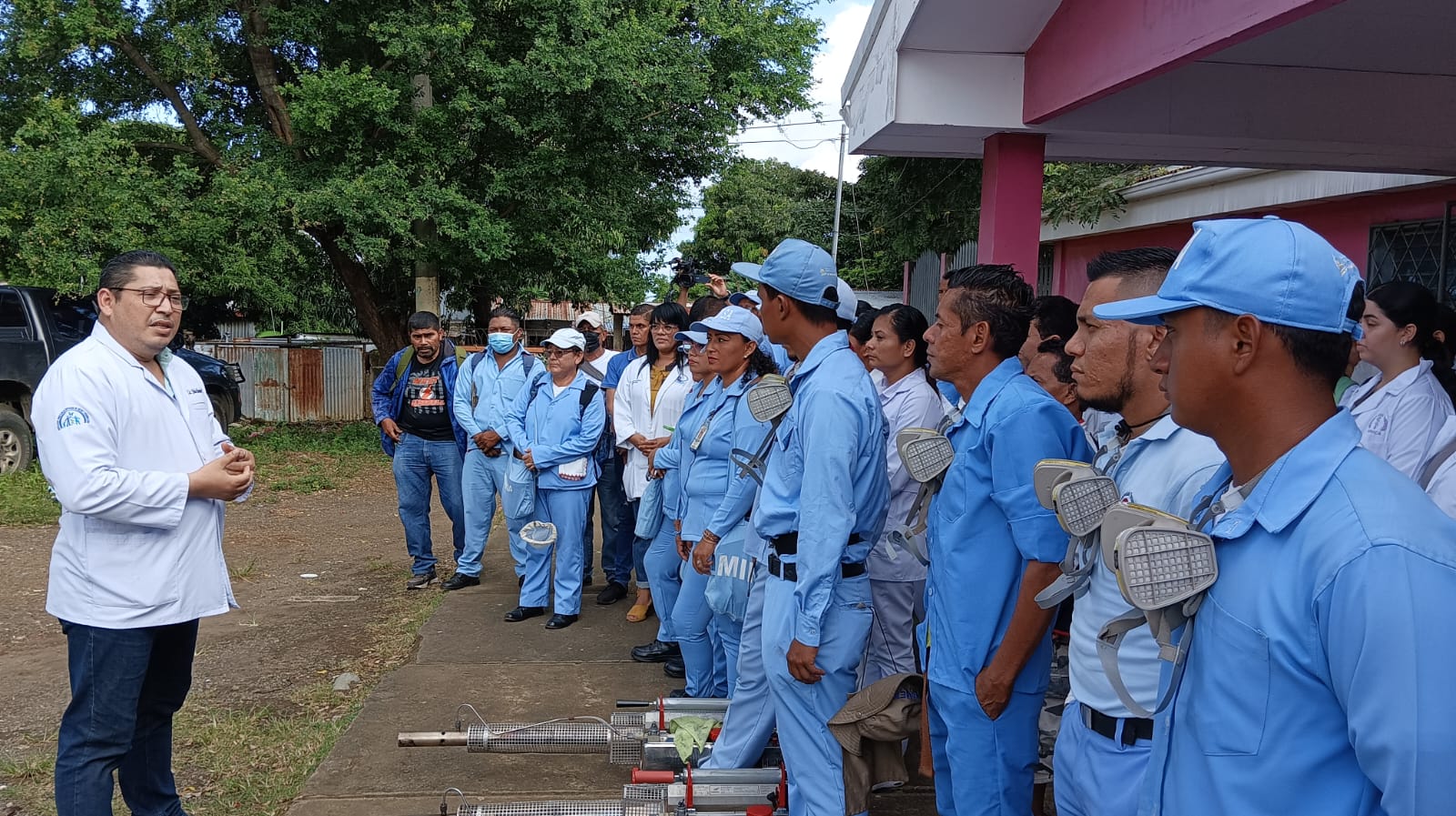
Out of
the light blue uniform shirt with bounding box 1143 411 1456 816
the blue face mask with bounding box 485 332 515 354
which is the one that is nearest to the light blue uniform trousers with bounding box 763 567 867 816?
the light blue uniform shirt with bounding box 1143 411 1456 816

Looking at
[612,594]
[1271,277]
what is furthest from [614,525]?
[1271,277]

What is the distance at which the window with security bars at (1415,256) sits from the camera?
746 cm

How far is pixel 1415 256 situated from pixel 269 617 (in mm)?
8919

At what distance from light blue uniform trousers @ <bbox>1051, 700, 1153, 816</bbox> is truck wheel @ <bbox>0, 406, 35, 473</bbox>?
11569 mm

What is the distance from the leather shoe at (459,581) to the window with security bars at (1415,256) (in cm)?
688

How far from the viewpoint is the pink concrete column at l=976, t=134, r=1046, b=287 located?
5.80 metres

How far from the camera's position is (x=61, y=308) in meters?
11.3

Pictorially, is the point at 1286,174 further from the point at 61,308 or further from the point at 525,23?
the point at 61,308

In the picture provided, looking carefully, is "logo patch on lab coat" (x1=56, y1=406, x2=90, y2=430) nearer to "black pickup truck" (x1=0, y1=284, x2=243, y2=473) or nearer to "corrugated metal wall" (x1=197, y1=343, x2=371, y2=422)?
"black pickup truck" (x1=0, y1=284, x2=243, y2=473)

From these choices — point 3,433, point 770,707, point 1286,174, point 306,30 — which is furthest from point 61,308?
point 1286,174

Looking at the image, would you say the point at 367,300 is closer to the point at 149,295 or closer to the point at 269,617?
the point at 269,617

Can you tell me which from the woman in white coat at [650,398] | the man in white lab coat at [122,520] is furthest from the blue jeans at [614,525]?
the man in white lab coat at [122,520]

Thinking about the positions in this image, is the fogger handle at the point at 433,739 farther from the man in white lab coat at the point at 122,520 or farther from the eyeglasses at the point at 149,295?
the eyeglasses at the point at 149,295

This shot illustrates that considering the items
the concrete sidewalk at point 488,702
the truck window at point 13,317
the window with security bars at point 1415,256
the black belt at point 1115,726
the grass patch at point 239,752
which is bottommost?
the grass patch at point 239,752
